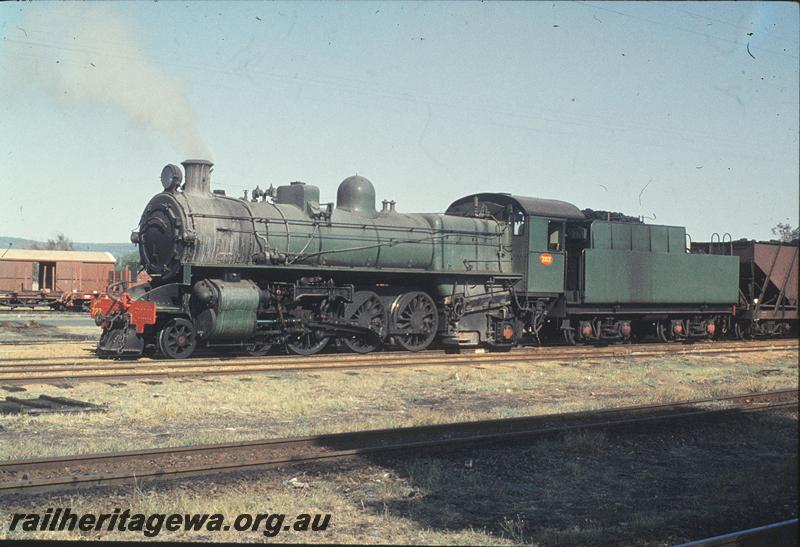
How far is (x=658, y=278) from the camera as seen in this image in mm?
22984

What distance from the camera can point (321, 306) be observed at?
18062 mm

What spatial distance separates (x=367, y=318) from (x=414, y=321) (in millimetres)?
1333

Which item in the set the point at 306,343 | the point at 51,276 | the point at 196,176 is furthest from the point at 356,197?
the point at 51,276

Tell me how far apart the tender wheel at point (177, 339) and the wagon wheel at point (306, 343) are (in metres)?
2.30

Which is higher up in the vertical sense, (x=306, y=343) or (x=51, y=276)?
(x=51, y=276)

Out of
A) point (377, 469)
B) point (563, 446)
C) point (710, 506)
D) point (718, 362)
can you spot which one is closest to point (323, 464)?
point (377, 469)

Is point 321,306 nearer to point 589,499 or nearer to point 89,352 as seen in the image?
point 89,352

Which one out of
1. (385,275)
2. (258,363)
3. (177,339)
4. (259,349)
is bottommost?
(258,363)

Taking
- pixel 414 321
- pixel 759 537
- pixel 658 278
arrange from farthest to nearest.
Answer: pixel 658 278
pixel 414 321
pixel 759 537

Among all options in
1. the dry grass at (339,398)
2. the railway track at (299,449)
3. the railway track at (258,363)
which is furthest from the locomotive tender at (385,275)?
the railway track at (299,449)

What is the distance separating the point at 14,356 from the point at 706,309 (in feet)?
64.5

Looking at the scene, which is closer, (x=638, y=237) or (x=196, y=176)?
(x=196, y=176)

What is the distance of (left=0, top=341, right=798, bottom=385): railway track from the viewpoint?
1354 cm

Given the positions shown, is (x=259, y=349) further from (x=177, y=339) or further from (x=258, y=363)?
(x=258, y=363)
